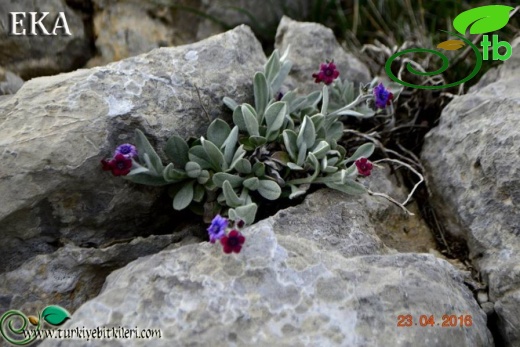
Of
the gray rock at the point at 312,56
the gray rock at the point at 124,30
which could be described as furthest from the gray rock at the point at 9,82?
the gray rock at the point at 312,56

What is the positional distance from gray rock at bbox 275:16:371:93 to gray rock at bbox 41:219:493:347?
4.22 feet

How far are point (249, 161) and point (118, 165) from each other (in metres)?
0.57

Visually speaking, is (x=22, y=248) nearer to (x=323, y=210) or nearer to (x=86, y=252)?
(x=86, y=252)

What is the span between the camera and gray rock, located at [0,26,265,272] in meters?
2.46

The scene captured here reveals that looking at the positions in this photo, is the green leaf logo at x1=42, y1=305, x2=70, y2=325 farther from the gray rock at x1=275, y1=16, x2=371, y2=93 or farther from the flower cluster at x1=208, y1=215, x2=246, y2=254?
the gray rock at x1=275, y1=16, x2=371, y2=93

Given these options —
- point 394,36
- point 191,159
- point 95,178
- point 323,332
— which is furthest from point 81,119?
point 394,36

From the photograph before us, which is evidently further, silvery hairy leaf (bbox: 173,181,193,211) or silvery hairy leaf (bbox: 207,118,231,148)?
silvery hairy leaf (bbox: 207,118,231,148)

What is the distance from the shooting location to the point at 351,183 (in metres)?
2.67

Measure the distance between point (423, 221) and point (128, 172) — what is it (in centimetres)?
140

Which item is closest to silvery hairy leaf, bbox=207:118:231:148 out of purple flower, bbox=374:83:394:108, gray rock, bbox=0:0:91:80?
purple flower, bbox=374:83:394:108

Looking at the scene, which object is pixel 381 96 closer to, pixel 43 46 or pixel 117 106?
pixel 117 106

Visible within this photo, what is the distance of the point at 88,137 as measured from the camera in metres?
2.54

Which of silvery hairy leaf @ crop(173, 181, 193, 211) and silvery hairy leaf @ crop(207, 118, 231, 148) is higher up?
silvery hairy leaf @ crop(207, 118, 231, 148)

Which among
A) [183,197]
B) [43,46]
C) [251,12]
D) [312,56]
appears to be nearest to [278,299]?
[183,197]
